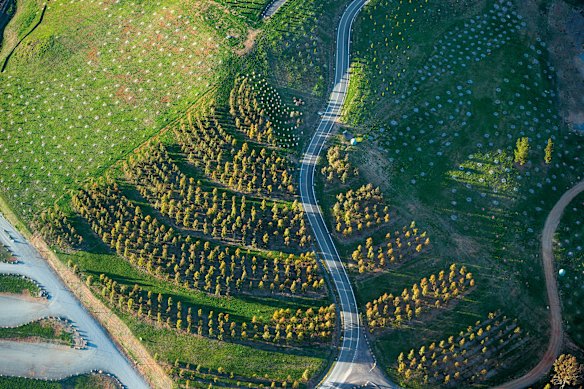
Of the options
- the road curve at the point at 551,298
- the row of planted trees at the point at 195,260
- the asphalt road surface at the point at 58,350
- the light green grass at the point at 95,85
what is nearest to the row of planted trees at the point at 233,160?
the light green grass at the point at 95,85

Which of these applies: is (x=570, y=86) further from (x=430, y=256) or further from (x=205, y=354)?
(x=205, y=354)

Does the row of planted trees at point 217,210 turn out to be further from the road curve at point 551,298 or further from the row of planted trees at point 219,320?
the road curve at point 551,298

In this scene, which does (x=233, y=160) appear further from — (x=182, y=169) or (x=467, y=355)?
(x=467, y=355)

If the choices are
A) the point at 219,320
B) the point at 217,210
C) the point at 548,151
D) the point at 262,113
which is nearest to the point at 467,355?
the point at 219,320

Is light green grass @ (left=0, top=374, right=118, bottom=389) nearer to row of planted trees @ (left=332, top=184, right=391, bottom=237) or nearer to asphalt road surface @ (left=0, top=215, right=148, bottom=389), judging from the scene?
asphalt road surface @ (left=0, top=215, right=148, bottom=389)

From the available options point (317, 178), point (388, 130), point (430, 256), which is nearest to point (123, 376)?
point (317, 178)

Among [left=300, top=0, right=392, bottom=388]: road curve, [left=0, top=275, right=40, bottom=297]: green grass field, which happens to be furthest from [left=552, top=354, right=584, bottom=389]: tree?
[left=0, top=275, right=40, bottom=297]: green grass field
